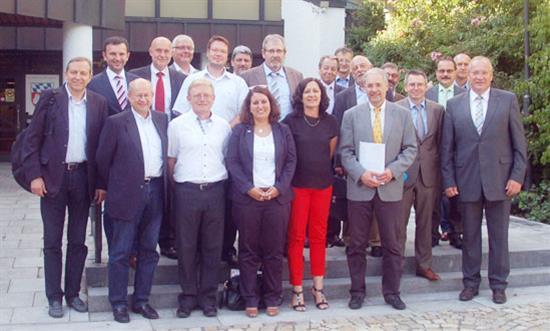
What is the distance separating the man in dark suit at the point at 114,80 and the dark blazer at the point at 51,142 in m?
0.48

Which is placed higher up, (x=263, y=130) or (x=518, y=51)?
(x=518, y=51)

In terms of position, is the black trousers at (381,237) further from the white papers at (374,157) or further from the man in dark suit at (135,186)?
the man in dark suit at (135,186)

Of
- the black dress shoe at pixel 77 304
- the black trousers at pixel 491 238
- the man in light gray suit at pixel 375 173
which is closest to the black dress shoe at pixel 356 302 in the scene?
the man in light gray suit at pixel 375 173

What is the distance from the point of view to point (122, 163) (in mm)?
6008

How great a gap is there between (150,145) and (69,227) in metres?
0.98

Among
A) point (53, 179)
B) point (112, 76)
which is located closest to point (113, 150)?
point (53, 179)

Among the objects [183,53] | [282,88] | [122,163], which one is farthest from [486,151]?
[122,163]

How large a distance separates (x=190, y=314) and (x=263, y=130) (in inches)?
66.6

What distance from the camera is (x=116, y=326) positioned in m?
6.12

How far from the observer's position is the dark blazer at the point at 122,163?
600cm

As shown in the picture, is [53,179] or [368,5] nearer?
[53,179]

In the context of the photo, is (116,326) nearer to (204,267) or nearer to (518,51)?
(204,267)

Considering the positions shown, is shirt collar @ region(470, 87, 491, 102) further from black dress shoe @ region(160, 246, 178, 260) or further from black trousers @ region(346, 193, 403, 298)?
black dress shoe @ region(160, 246, 178, 260)

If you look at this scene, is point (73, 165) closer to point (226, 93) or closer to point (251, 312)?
point (226, 93)
